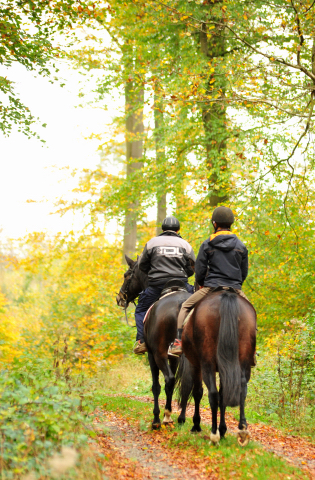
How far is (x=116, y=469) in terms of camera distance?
4660 mm

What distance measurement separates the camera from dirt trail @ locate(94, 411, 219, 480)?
4738 millimetres

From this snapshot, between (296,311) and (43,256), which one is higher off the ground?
(43,256)

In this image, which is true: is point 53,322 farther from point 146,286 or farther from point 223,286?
point 223,286

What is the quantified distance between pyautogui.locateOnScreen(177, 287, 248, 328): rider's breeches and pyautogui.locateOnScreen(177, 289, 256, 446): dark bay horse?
131 millimetres

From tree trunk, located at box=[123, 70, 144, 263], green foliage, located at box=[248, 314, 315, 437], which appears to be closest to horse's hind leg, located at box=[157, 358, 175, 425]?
green foliage, located at box=[248, 314, 315, 437]

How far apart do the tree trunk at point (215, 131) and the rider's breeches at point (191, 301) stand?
26.4 ft

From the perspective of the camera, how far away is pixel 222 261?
19.0 ft

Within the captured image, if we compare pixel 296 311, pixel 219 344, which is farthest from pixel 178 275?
pixel 296 311

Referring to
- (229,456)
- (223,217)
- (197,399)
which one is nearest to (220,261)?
(223,217)

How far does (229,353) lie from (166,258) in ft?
8.19

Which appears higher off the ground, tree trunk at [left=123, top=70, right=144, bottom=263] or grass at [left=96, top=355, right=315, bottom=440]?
tree trunk at [left=123, top=70, right=144, bottom=263]

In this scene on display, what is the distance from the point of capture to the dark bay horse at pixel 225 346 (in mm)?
5242

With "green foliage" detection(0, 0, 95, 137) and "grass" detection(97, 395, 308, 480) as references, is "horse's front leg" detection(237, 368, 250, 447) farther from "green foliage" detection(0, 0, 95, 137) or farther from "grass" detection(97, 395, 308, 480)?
"green foliage" detection(0, 0, 95, 137)

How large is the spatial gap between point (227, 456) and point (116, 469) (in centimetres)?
124
